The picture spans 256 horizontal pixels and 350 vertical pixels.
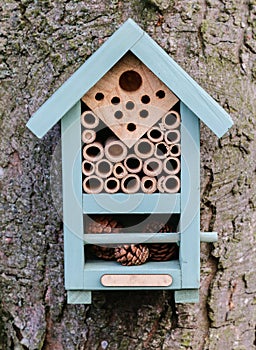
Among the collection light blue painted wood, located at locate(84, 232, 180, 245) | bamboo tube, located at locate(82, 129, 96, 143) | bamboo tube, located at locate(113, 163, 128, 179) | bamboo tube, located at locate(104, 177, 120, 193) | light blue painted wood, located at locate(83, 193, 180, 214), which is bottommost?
light blue painted wood, located at locate(84, 232, 180, 245)

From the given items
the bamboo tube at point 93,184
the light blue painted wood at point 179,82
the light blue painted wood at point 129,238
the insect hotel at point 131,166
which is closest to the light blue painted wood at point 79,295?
the insect hotel at point 131,166

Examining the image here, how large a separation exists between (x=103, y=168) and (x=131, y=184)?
7 centimetres

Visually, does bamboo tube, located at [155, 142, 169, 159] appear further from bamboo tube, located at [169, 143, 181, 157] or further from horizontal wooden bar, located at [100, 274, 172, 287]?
horizontal wooden bar, located at [100, 274, 172, 287]

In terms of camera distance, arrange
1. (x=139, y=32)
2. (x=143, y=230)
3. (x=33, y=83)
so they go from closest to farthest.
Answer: (x=139, y=32), (x=143, y=230), (x=33, y=83)

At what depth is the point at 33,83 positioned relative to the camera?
133cm

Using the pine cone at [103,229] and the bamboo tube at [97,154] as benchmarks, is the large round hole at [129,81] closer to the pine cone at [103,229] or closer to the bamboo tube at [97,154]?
the bamboo tube at [97,154]

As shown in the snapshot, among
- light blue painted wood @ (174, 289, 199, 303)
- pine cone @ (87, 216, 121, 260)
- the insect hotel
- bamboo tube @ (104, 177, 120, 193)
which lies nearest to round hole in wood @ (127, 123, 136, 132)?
the insect hotel

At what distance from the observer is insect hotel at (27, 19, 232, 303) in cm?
112

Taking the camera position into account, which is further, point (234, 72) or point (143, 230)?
point (234, 72)

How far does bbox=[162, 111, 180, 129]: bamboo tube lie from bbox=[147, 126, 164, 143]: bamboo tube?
2 centimetres

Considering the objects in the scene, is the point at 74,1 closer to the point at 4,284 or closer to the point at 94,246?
the point at 94,246

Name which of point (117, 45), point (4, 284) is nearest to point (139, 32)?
point (117, 45)

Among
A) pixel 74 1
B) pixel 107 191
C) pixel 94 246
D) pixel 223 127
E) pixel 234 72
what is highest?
pixel 74 1

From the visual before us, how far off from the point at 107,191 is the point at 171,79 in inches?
10.0
